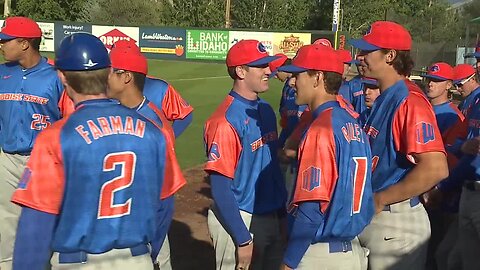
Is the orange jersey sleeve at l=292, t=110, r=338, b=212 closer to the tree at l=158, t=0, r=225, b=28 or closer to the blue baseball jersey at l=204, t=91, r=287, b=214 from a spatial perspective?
the blue baseball jersey at l=204, t=91, r=287, b=214

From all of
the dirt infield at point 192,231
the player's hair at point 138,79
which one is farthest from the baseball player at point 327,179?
the dirt infield at point 192,231

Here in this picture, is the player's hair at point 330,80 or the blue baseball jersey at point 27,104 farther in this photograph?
the blue baseball jersey at point 27,104

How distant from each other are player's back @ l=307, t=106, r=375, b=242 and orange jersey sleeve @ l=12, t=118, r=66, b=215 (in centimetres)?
119

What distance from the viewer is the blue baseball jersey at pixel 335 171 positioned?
9.36 feet

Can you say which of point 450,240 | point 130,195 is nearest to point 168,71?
point 450,240

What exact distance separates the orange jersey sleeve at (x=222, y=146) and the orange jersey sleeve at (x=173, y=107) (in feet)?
5.85

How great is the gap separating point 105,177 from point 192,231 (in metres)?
4.45

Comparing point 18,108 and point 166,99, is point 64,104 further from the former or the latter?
point 166,99

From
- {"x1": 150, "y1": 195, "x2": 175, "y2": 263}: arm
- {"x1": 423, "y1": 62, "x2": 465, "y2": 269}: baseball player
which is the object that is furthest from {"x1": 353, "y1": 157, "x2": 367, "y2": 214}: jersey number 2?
{"x1": 423, "y1": 62, "x2": 465, "y2": 269}: baseball player

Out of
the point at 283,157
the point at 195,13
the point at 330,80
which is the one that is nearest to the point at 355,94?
the point at 283,157

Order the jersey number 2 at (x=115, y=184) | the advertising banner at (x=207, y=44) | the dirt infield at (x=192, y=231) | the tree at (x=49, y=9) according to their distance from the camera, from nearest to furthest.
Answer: the jersey number 2 at (x=115, y=184) < the dirt infield at (x=192, y=231) < the advertising banner at (x=207, y=44) < the tree at (x=49, y=9)

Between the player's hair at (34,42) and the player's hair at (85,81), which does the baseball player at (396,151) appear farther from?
the player's hair at (34,42)

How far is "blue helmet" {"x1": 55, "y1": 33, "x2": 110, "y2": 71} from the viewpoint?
2.60 meters

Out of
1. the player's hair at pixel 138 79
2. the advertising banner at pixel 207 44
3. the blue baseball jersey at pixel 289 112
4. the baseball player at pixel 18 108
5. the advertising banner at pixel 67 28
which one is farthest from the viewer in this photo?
the advertising banner at pixel 67 28
